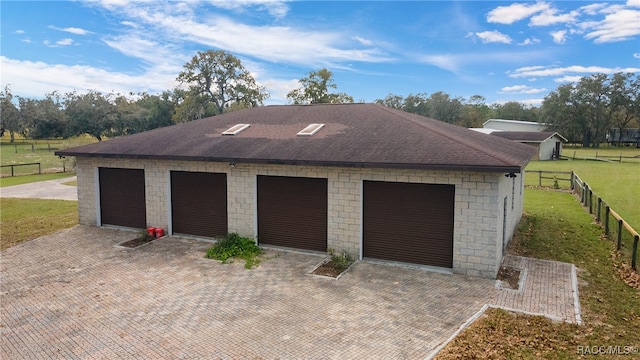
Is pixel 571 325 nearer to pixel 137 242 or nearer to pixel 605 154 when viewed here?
pixel 137 242

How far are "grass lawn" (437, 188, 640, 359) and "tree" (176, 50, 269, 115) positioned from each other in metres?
47.2

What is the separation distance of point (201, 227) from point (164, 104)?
57.2 meters

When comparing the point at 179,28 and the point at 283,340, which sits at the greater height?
the point at 179,28

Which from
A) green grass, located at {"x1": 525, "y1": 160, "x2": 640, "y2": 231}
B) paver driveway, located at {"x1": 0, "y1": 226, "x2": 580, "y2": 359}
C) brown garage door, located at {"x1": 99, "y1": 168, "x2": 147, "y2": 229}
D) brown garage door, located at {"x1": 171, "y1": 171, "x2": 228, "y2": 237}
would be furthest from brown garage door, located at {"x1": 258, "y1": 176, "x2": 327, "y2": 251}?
green grass, located at {"x1": 525, "y1": 160, "x2": 640, "y2": 231}

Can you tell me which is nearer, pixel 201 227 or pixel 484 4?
pixel 201 227

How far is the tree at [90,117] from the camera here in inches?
2328

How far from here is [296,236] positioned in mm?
11320

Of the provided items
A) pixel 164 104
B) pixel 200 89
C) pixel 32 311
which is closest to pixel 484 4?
pixel 32 311

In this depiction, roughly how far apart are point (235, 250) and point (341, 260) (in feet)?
10.1

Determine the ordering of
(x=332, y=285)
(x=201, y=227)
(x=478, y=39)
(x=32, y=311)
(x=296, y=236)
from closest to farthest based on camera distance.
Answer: (x=32, y=311) < (x=332, y=285) < (x=296, y=236) < (x=201, y=227) < (x=478, y=39)

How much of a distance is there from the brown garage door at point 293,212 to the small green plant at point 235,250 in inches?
20.6

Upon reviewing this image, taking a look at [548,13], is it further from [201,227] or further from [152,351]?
[152,351]

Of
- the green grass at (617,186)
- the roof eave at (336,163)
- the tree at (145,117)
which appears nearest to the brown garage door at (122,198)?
the roof eave at (336,163)

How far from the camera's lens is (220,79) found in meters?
54.1
